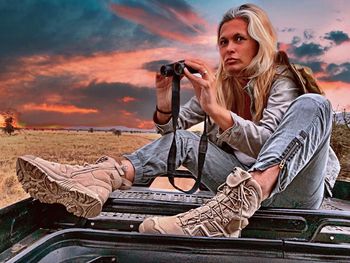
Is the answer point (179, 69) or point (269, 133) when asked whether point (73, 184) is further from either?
point (269, 133)

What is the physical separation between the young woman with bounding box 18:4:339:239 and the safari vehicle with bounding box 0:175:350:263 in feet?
0.32

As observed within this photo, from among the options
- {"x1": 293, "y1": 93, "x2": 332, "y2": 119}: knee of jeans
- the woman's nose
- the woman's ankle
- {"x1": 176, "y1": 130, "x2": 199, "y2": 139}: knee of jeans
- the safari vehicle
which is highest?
the woman's nose

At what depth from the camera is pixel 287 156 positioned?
5.02ft

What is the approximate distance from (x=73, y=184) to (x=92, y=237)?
42 centimetres

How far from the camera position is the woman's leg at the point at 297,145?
5.00ft

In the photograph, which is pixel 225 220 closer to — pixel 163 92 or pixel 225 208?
pixel 225 208

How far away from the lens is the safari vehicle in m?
1.22

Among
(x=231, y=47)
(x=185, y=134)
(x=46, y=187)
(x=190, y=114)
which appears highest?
(x=231, y=47)

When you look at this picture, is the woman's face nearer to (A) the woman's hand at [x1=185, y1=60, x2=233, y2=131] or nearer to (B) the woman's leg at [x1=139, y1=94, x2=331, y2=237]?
(A) the woman's hand at [x1=185, y1=60, x2=233, y2=131]

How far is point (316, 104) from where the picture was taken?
161cm

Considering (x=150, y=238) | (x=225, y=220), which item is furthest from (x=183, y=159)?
(x=150, y=238)

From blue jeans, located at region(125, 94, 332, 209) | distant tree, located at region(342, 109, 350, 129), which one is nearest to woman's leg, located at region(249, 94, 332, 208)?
blue jeans, located at region(125, 94, 332, 209)

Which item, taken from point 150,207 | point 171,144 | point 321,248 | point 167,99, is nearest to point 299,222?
point 321,248

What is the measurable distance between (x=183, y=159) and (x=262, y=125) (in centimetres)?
38
